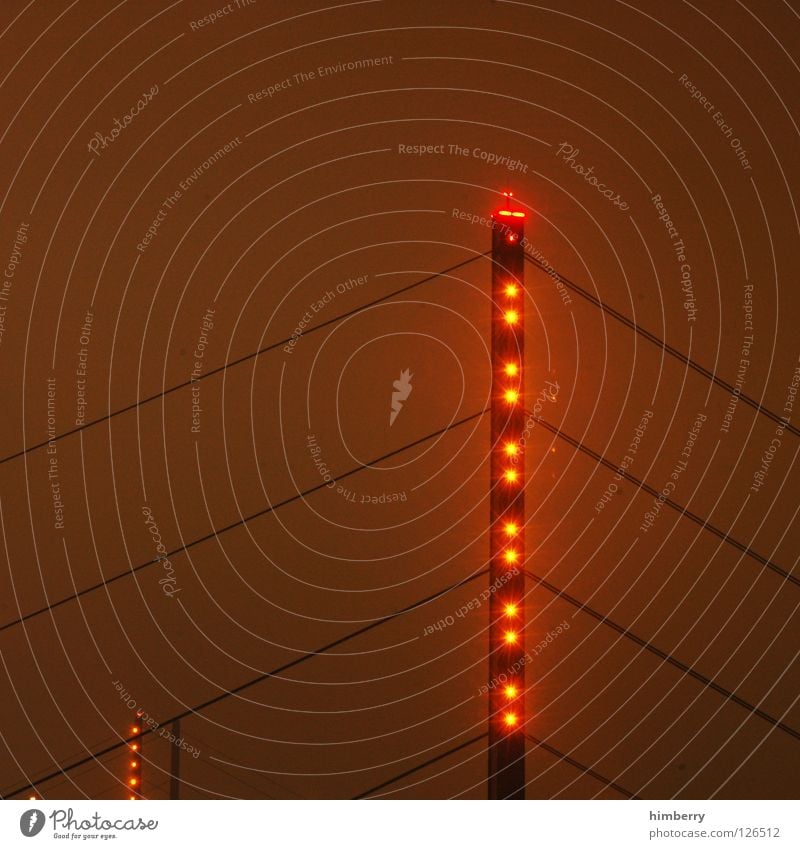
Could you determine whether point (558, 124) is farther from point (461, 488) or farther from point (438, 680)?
point (438, 680)
